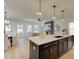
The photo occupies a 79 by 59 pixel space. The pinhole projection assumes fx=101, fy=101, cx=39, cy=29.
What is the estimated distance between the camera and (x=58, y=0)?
18.3ft

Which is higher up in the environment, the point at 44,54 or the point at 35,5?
the point at 35,5

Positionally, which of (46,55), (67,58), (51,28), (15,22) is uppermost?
(15,22)

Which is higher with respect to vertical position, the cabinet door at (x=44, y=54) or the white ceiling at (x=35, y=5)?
the white ceiling at (x=35, y=5)

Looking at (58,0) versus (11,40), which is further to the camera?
(11,40)

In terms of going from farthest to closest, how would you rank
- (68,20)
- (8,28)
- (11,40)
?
(8,28) → (68,20) → (11,40)

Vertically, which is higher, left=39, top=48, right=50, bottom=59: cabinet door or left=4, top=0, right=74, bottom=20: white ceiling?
left=4, top=0, right=74, bottom=20: white ceiling

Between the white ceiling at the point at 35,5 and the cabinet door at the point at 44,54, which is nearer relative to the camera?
the cabinet door at the point at 44,54

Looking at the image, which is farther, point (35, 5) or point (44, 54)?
point (35, 5)

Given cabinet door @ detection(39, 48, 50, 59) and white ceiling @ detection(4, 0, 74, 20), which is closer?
cabinet door @ detection(39, 48, 50, 59)

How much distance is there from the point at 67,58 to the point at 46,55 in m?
2.06
